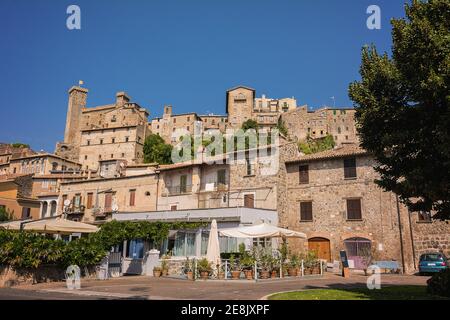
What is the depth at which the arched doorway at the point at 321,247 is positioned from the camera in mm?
28547

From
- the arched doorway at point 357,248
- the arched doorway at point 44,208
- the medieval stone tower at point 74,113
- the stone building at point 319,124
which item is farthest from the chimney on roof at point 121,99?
the arched doorway at point 357,248

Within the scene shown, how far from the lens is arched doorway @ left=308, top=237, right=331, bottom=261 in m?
28.5

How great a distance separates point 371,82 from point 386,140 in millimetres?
2137

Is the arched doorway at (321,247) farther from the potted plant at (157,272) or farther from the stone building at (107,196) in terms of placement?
the stone building at (107,196)

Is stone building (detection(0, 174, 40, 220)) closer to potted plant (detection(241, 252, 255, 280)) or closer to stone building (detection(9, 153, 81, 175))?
stone building (detection(9, 153, 81, 175))

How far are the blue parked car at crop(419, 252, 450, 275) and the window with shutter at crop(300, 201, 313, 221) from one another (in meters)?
8.79

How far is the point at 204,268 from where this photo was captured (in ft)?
59.3

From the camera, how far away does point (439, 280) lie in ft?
35.7

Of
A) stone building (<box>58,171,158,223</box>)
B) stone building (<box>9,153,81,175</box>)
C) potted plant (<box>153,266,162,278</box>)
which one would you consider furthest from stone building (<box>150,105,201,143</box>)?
potted plant (<box>153,266,162,278</box>)

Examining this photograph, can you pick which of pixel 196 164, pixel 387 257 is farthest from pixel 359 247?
pixel 196 164

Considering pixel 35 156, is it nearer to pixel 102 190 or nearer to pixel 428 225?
pixel 102 190

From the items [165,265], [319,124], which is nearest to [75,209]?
[165,265]
